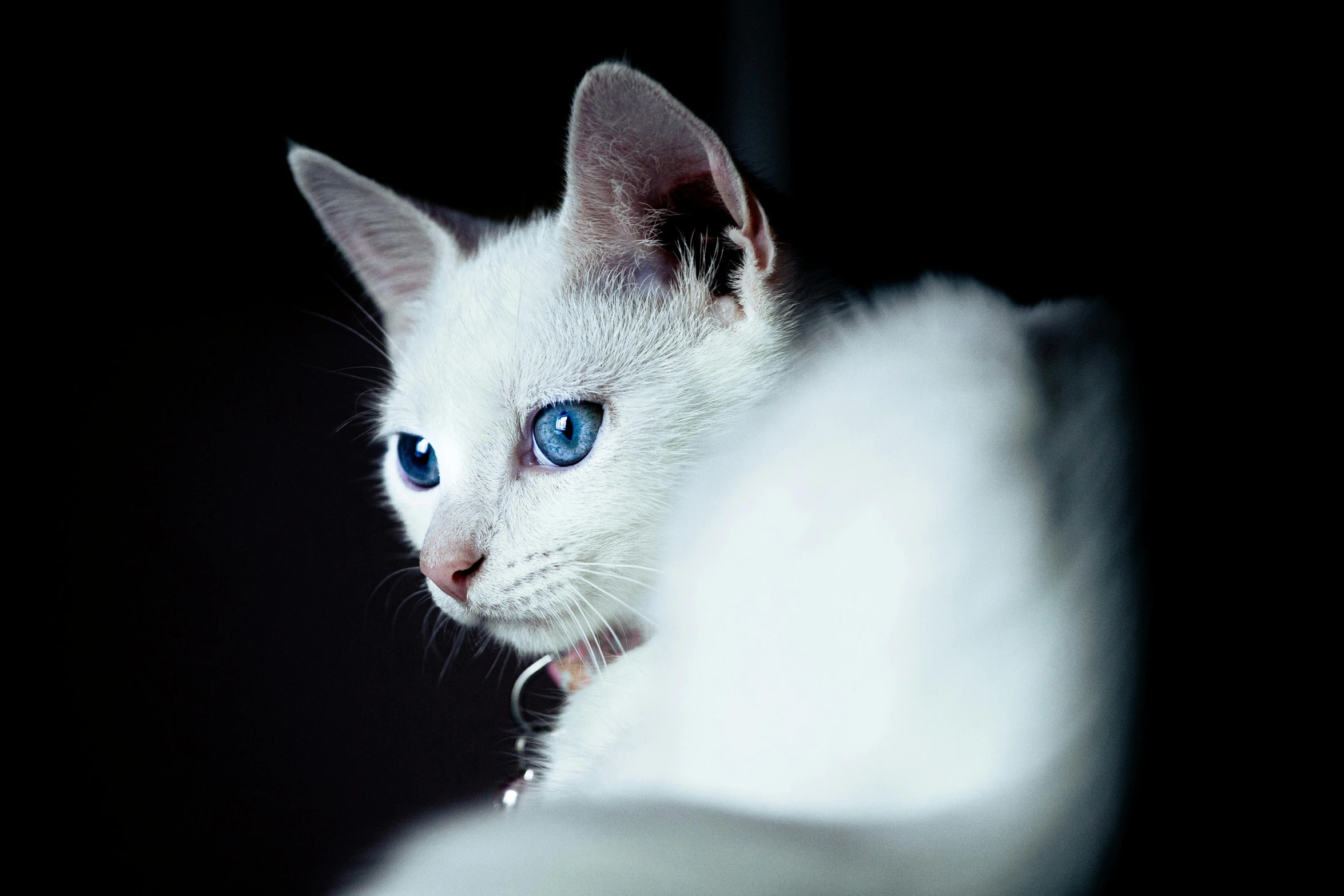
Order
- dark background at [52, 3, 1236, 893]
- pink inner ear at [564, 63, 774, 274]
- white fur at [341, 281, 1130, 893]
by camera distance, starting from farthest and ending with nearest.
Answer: dark background at [52, 3, 1236, 893] → pink inner ear at [564, 63, 774, 274] → white fur at [341, 281, 1130, 893]

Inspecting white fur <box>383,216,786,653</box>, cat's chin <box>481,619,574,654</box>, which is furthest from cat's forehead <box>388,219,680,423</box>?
cat's chin <box>481,619,574,654</box>

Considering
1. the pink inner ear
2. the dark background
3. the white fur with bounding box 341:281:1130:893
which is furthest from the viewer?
the dark background

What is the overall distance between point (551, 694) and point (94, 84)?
1.45ft

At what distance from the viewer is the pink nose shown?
377 mm

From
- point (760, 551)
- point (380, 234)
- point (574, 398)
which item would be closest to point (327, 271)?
point (380, 234)

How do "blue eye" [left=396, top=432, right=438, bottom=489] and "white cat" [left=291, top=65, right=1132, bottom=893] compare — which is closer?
"white cat" [left=291, top=65, right=1132, bottom=893]

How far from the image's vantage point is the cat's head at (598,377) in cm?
35

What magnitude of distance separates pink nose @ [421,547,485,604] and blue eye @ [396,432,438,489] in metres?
0.09

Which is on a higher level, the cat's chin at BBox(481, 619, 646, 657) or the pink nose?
the pink nose

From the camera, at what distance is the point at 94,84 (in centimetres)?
44

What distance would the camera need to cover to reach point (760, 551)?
278 mm

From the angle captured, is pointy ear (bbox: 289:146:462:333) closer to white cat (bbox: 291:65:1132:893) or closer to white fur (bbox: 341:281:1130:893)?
white cat (bbox: 291:65:1132:893)

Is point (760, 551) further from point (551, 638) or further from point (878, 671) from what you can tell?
point (551, 638)

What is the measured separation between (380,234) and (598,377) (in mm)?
228
